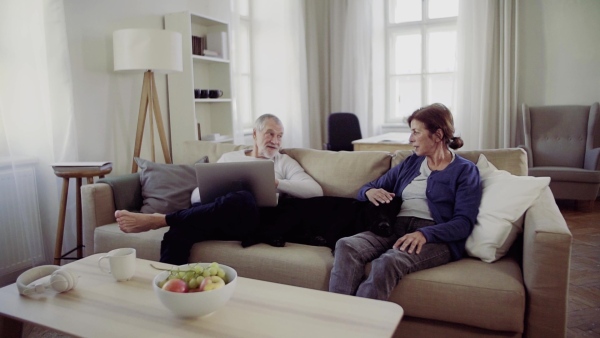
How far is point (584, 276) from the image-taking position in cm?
268

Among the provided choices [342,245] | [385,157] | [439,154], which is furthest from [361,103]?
[342,245]

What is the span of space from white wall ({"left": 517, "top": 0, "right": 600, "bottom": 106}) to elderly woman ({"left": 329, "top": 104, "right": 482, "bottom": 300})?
3.28 m

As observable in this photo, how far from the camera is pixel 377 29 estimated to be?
17.7 feet

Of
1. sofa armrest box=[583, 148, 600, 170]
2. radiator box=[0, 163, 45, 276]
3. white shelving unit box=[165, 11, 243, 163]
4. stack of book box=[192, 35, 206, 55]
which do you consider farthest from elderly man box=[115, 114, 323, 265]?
sofa armrest box=[583, 148, 600, 170]

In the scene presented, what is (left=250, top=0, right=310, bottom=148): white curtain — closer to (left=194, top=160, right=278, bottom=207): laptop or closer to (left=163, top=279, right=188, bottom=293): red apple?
(left=194, top=160, right=278, bottom=207): laptop

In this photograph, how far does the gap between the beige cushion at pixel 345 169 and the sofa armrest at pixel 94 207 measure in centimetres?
107

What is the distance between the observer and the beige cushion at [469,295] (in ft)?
5.14

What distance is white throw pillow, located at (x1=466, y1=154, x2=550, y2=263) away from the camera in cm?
177

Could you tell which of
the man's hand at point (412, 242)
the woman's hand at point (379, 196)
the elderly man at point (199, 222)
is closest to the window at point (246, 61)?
the elderly man at point (199, 222)

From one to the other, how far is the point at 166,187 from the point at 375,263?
135cm

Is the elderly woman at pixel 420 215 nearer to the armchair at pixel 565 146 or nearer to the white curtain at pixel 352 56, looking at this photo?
the armchair at pixel 565 146

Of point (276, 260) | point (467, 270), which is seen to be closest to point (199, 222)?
point (276, 260)

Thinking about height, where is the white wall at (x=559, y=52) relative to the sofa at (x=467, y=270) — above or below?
above

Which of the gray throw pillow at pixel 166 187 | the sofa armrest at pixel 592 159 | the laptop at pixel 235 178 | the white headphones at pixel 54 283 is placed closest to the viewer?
the white headphones at pixel 54 283
